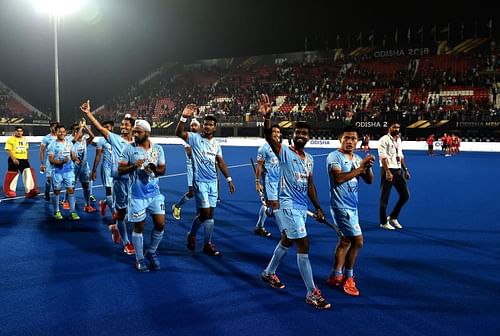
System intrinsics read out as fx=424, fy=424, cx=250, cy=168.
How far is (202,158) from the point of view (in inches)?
250

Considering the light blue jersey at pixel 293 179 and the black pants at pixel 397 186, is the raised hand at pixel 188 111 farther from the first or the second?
the black pants at pixel 397 186

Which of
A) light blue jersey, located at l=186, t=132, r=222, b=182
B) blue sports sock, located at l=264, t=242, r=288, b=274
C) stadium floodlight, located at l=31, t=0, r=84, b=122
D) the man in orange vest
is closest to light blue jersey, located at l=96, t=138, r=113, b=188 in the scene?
light blue jersey, located at l=186, t=132, r=222, b=182

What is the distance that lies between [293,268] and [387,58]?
4461 centimetres

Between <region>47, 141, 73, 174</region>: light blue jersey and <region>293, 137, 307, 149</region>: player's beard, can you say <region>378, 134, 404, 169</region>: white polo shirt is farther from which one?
<region>47, 141, 73, 174</region>: light blue jersey

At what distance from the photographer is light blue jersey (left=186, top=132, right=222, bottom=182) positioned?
20.8ft

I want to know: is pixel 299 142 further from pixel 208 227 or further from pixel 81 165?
pixel 81 165

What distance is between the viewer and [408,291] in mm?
4969

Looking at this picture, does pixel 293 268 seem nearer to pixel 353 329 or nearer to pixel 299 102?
pixel 353 329

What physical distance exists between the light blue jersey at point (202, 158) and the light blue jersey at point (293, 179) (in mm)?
1990

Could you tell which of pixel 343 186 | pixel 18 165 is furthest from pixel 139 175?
pixel 18 165

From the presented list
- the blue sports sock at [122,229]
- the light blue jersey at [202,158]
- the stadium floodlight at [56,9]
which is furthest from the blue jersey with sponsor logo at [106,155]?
the stadium floodlight at [56,9]

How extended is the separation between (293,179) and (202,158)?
7.16 feet

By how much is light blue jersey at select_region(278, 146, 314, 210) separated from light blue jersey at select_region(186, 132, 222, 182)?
1990 mm

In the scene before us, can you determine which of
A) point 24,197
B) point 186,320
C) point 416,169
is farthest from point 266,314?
point 416,169
